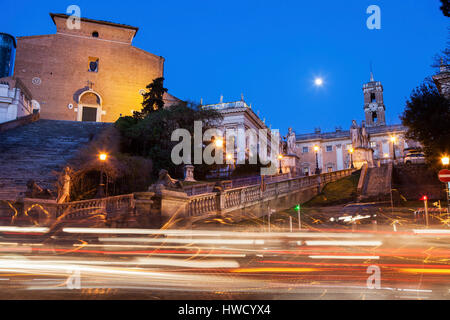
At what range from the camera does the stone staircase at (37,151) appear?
21750 mm

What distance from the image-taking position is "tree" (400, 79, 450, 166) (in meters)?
25.0

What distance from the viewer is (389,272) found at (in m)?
6.54

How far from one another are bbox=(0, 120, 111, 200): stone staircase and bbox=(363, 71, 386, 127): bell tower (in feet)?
208

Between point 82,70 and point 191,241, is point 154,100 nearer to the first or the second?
point 82,70

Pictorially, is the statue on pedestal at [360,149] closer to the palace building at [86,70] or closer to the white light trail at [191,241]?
the palace building at [86,70]

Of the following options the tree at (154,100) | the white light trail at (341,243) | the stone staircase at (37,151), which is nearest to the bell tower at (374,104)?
the tree at (154,100)

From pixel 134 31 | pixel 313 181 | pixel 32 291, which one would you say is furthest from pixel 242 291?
pixel 134 31

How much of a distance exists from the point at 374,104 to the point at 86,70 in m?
61.5

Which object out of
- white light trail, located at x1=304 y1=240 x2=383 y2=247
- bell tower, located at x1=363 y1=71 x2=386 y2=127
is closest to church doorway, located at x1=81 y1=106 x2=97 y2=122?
white light trail, located at x1=304 y1=240 x2=383 y2=247

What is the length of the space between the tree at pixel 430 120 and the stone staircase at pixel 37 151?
23.9m

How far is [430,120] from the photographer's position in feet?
84.9
